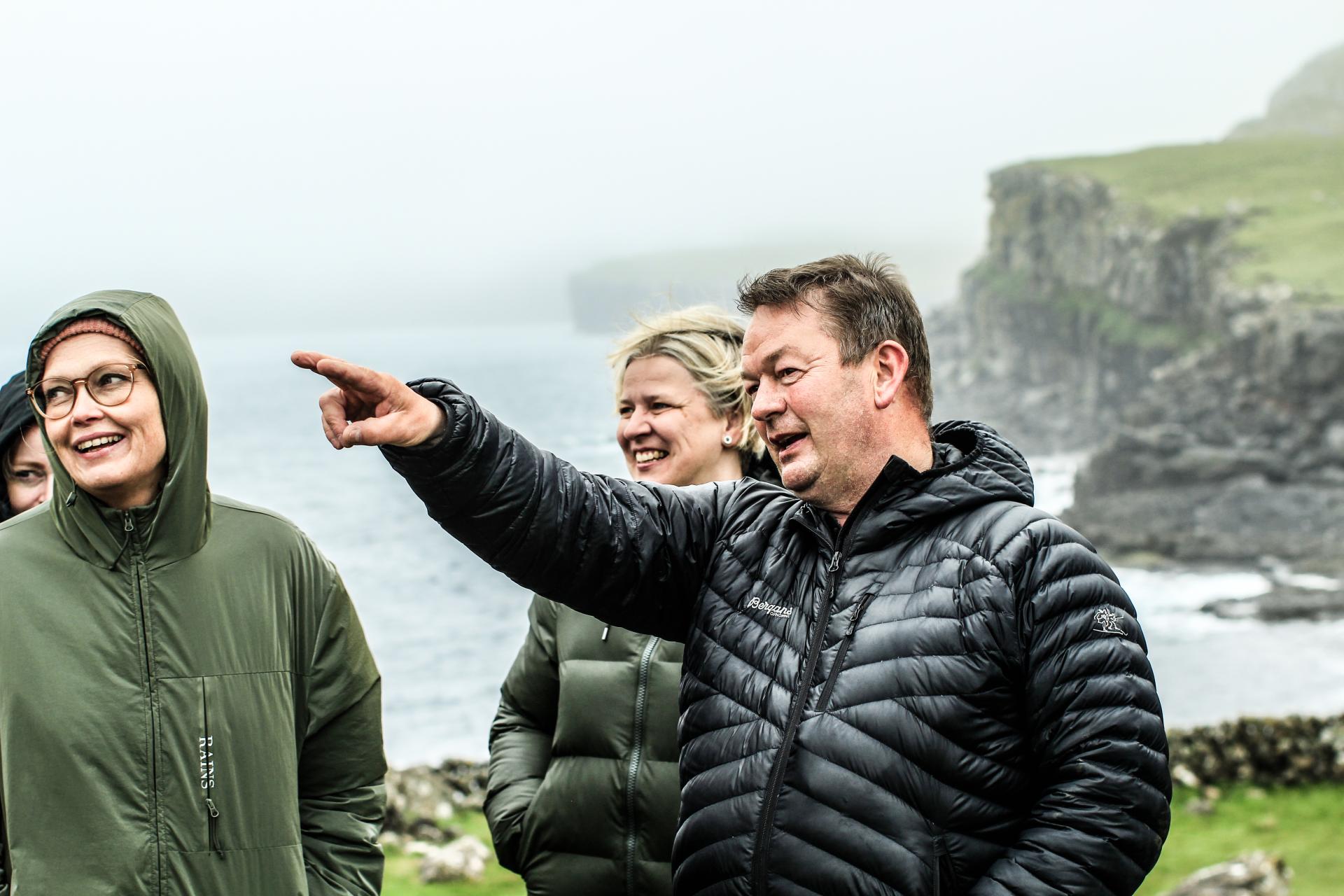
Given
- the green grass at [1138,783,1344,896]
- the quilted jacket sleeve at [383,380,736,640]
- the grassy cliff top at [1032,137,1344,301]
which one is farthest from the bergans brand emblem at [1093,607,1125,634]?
the grassy cliff top at [1032,137,1344,301]

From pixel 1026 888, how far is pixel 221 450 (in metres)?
85.7

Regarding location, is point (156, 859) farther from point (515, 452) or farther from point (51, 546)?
point (515, 452)

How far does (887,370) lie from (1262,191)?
79.5 meters

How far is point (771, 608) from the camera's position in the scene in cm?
217

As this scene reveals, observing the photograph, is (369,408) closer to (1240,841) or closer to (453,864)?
(453,864)

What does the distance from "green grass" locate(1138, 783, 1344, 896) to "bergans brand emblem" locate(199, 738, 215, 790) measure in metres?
6.13

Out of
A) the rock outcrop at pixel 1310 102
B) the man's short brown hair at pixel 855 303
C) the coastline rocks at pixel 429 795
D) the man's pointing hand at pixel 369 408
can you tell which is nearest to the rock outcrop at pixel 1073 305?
the rock outcrop at pixel 1310 102

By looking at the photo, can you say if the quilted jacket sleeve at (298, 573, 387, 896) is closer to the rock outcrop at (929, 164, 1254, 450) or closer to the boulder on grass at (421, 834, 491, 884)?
the boulder on grass at (421, 834, 491, 884)

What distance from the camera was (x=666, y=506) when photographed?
239 centimetres

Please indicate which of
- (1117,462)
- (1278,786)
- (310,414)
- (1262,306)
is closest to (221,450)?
(310,414)

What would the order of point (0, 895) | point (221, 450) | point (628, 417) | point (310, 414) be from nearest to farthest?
point (0, 895)
point (628, 417)
point (221, 450)
point (310, 414)

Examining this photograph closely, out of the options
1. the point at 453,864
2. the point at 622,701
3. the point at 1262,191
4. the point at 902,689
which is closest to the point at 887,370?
the point at 902,689

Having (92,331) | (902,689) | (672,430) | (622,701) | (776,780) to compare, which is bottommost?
(622,701)

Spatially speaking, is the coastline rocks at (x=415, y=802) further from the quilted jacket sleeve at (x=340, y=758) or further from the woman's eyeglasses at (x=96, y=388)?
the woman's eyeglasses at (x=96, y=388)
